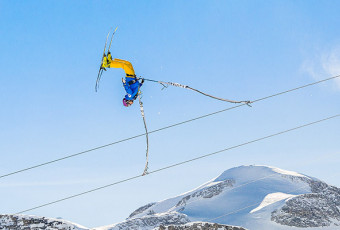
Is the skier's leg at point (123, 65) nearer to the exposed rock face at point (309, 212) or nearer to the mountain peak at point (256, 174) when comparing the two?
the exposed rock face at point (309, 212)

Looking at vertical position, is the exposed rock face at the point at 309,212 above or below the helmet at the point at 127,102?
below

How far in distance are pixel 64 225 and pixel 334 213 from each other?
307 feet

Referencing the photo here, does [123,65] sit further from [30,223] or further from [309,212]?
[309,212]

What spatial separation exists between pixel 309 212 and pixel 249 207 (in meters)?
24.8

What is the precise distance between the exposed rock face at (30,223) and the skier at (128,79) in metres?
62.5

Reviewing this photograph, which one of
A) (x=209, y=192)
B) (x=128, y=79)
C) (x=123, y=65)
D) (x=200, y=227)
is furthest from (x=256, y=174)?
(x=123, y=65)

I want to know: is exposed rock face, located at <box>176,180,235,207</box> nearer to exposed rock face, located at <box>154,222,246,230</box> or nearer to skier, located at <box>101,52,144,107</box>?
exposed rock face, located at <box>154,222,246,230</box>

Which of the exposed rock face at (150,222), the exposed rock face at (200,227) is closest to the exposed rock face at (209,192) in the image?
the exposed rock face at (150,222)

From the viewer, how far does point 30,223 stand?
77.1 meters

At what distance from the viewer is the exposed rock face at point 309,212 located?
110 meters

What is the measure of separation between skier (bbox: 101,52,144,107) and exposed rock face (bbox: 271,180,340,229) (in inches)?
4165

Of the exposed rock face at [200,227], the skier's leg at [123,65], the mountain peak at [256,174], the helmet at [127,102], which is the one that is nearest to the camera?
the skier's leg at [123,65]

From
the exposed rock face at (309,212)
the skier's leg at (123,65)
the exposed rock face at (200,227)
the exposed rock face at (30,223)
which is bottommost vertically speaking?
the exposed rock face at (309,212)

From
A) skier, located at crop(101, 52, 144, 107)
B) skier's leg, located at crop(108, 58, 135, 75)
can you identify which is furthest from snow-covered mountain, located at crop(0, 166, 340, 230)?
skier's leg, located at crop(108, 58, 135, 75)
